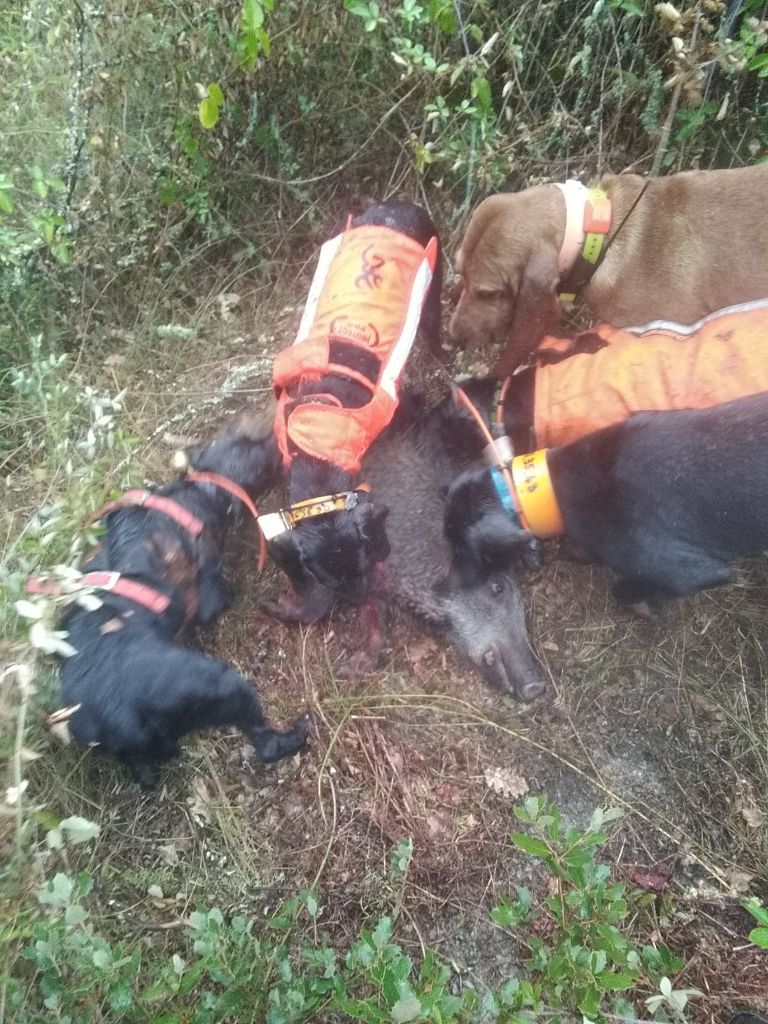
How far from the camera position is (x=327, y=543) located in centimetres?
335

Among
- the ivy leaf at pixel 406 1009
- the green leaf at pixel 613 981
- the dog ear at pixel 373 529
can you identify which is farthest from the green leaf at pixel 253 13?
the green leaf at pixel 613 981

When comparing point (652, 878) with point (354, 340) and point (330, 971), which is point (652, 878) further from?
point (354, 340)

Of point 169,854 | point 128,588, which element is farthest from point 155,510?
point 169,854

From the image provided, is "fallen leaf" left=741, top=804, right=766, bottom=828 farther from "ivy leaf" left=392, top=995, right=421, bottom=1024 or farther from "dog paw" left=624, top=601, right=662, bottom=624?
"ivy leaf" left=392, top=995, right=421, bottom=1024

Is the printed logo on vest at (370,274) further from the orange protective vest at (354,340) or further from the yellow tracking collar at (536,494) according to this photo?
the yellow tracking collar at (536,494)

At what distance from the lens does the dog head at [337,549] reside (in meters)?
3.35

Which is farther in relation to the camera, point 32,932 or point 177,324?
point 177,324

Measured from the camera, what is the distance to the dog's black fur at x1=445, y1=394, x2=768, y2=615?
2.99 metres

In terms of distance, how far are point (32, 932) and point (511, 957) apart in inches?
71.2

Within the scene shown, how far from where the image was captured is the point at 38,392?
388cm

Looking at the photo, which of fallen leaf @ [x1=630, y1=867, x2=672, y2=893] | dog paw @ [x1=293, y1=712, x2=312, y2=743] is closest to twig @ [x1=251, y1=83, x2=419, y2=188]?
dog paw @ [x1=293, y1=712, x2=312, y2=743]

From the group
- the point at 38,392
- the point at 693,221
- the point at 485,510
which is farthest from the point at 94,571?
the point at 693,221

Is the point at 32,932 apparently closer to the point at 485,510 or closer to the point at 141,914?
the point at 141,914

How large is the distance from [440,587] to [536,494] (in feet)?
2.25
